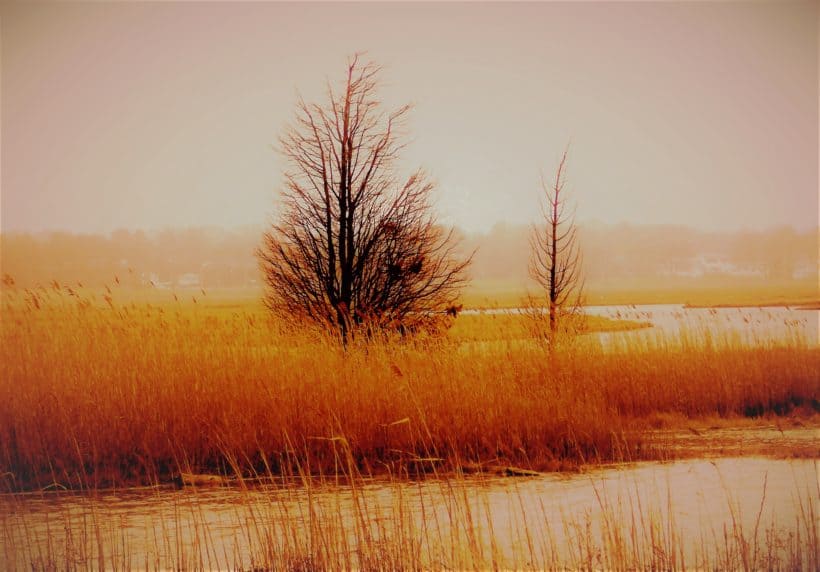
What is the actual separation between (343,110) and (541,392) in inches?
290

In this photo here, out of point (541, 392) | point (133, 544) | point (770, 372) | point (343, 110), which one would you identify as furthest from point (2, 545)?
point (770, 372)

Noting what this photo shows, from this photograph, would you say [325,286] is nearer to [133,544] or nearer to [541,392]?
[541,392]

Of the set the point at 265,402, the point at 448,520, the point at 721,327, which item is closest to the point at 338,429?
the point at 265,402

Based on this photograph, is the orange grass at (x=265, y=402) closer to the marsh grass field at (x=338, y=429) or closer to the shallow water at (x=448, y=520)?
the marsh grass field at (x=338, y=429)

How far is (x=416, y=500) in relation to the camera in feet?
20.0

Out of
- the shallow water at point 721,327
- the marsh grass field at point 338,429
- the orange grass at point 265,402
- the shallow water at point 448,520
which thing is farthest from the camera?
the shallow water at point 721,327

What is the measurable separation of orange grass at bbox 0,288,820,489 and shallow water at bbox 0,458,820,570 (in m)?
0.45

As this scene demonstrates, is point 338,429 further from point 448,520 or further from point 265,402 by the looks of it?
point 448,520

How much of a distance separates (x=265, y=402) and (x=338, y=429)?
0.99 m

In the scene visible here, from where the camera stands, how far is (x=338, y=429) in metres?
7.87

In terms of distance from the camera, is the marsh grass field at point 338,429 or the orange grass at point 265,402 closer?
the marsh grass field at point 338,429

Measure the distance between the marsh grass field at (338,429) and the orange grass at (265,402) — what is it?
28mm

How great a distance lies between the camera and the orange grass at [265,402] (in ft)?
25.1

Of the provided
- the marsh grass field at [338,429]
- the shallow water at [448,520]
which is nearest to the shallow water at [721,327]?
the marsh grass field at [338,429]
